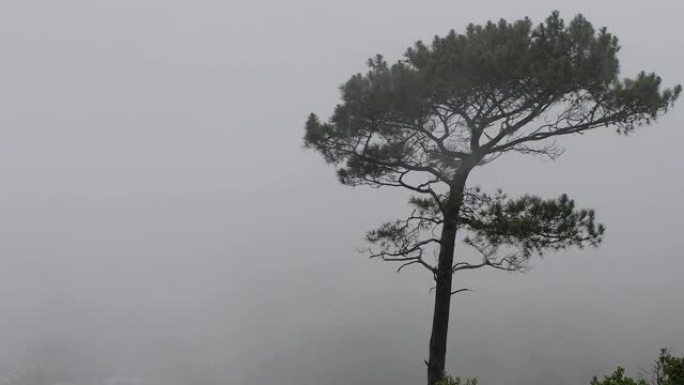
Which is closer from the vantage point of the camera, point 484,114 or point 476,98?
point 476,98

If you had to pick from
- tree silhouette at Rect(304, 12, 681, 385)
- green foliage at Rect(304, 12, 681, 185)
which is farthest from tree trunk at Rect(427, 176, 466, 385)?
green foliage at Rect(304, 12, 681, 185)

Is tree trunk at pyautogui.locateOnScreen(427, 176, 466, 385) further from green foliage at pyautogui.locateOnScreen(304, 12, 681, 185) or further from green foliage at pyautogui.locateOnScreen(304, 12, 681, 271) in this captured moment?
green foliage at pyautogui.locateOnScreen(304, 12, 681, 185)

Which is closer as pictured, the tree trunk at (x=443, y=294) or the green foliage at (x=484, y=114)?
the green foliage at (x=484, y=114)

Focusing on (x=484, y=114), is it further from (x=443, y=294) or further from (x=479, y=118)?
(x=443, y=294)

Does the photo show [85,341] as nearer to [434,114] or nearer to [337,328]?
[337,328]

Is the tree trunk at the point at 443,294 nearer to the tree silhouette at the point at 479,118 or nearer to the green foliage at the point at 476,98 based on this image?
the tree silhouette at the point at 479,118

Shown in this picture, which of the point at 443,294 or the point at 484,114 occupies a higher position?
the point at 484,114

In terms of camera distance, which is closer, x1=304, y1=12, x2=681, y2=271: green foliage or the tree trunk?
x1=304, y1=12, x2=681, y2=271: green foliage

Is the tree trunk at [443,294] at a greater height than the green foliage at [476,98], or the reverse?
the green foliage at [476,98]

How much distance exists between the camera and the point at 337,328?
2008 inches

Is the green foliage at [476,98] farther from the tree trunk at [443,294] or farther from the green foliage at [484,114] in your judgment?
the tree trunk at [443,294]

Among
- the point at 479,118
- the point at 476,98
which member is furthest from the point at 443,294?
the point at 476,98

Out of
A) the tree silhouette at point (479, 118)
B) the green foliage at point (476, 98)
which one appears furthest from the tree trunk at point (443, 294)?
the green foliage at point (476, 98)

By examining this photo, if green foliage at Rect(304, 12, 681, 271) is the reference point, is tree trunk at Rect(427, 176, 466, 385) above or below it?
below
